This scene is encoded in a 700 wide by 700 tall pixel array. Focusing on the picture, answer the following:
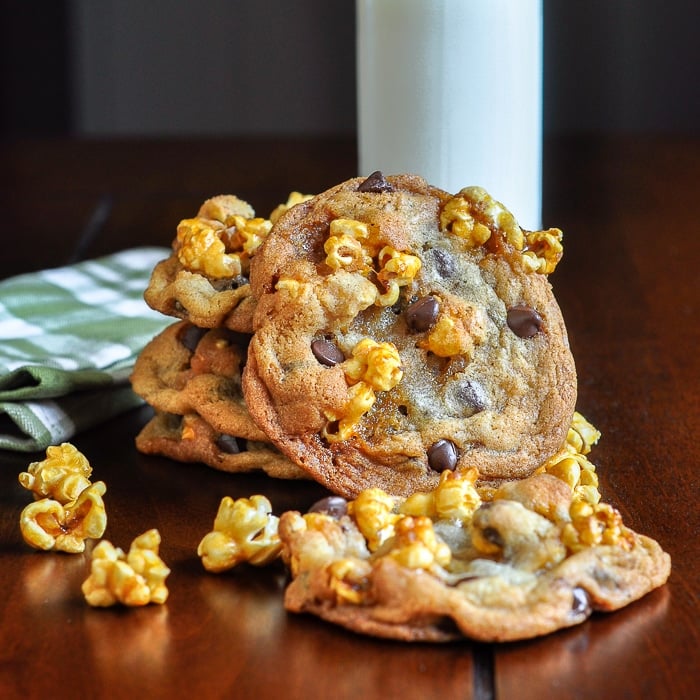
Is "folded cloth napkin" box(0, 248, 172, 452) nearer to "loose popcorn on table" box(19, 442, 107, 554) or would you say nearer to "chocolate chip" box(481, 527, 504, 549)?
"loose popcorn on table" box(19, 442, 107, 554)

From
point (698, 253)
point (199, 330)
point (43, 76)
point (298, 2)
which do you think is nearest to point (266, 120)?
point (298, 2)

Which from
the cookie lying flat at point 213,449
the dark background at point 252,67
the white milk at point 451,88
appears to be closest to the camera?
the cookie lying flat at point 213,449

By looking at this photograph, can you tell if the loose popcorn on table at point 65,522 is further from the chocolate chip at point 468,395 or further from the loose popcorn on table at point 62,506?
the chocolate chip at point 468,395

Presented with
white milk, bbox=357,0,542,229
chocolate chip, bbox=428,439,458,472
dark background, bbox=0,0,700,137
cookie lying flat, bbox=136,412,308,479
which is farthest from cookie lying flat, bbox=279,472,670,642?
dark background, bbox=0,0,700,137

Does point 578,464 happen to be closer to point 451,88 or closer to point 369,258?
point 369,258

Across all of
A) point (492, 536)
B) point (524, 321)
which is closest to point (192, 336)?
point (524, 321)

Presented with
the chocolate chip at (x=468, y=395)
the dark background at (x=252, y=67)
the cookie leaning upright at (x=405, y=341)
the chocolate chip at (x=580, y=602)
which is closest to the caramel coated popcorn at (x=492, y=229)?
the cookie leaning upright at (x=405, y=341)

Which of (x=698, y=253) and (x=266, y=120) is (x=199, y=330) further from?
(x=266, y=120)

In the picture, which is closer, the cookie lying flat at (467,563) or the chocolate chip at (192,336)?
the cookie lying flat at (467,563)
